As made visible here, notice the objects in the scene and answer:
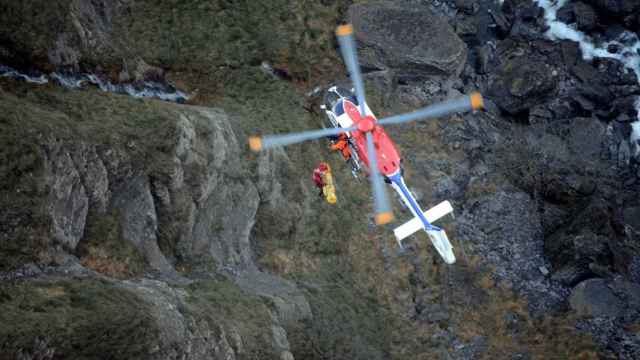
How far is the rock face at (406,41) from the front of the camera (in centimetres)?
4212

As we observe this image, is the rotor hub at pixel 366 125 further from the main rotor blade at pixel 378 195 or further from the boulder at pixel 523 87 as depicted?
the boulder at pixel 523 87

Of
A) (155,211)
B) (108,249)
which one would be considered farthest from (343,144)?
(108,249)

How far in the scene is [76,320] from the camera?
18.0 m

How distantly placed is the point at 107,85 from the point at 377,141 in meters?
12.3

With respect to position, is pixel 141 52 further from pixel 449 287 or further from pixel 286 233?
pixel 449 287

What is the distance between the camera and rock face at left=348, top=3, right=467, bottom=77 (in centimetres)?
4212

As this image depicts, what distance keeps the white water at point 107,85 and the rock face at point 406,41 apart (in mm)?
13282

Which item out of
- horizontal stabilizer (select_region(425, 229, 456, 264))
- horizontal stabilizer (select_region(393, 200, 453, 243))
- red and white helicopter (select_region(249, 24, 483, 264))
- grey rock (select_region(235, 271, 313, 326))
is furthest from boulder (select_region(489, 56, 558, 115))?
grey rock (select_region(235, 271, 313, 326))

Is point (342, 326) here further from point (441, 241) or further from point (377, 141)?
point (377, 141)

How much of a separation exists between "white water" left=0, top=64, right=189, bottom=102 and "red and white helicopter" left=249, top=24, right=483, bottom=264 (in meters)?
6.66

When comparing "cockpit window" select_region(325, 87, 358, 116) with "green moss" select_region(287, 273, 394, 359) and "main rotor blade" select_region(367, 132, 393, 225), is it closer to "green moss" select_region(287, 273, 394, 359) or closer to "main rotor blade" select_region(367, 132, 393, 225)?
"main rotor blade" select_region(367, 132, 393, 225)

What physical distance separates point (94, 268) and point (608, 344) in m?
24.9

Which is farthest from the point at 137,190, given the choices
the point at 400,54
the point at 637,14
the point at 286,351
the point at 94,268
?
the point at 637,14

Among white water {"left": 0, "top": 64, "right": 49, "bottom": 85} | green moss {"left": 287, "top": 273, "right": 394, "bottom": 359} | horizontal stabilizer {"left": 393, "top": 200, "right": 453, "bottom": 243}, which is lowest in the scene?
green moss {"left": 287, "top": 273, "right": 394, "bottom": 359}
